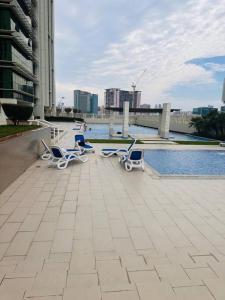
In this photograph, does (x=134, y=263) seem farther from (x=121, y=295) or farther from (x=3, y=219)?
(x=3, y=219)

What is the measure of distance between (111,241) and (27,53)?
1453 inches

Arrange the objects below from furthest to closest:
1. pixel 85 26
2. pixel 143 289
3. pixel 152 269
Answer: pixel 85 26 → pixel 152 269 → pixel 143 289

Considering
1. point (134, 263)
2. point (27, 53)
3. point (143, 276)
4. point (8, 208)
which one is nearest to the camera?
point (143, 276)

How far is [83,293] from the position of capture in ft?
7.43

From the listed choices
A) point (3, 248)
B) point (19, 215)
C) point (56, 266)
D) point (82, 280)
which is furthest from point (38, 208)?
point (82, 280)

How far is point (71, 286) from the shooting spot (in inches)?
93.3

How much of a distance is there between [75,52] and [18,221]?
1999 centimetres

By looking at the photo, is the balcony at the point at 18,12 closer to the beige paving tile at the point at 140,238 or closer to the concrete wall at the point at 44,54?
the concrete wall at the point at 44,54

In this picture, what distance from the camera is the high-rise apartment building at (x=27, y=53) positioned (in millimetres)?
27203

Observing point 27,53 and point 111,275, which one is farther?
point 27,53

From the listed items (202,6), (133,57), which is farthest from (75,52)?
(202,6)

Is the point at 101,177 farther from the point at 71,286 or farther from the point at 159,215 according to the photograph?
the point at 71,286

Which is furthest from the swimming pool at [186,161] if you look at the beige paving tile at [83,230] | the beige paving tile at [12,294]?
the beige paving tile at [12,294]

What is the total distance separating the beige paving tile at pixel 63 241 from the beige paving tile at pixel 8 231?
703 millimetres
